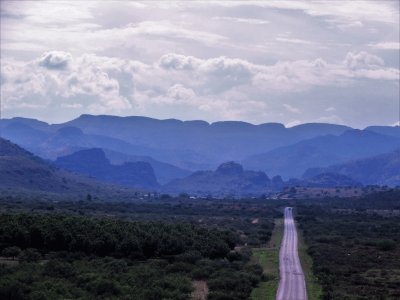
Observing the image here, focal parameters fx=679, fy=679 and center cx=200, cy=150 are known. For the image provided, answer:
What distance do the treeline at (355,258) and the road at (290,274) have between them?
2369mm

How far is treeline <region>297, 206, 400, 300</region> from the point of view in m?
73.4

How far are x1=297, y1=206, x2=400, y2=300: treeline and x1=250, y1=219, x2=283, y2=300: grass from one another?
5.38 m

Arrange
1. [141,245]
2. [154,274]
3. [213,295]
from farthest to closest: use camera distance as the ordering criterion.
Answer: [141,245], [154,274], [213,295]

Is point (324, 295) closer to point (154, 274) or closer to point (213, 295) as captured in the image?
point (213, 295)

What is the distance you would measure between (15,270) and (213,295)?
65.2 feet

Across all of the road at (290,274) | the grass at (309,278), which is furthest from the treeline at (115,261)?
the grass at (309,278)

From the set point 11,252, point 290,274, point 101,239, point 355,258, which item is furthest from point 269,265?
point 11,252

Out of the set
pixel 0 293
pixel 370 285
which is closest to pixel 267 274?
pixel 370 285

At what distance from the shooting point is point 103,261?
3159 inches

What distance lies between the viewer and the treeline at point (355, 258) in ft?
241

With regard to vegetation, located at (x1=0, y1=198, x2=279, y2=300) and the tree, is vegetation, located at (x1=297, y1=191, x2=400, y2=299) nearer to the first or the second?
vegetation, located at (x1=0, y1=198, x2=279, y2=300)

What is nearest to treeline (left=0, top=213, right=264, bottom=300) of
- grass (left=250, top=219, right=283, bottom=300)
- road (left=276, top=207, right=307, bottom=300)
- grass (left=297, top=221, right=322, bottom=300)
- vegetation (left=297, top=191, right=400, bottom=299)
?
grass (left=250, top=219, right=283, bottom=300)

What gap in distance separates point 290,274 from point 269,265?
948cm

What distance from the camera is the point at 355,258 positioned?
10225 cm
